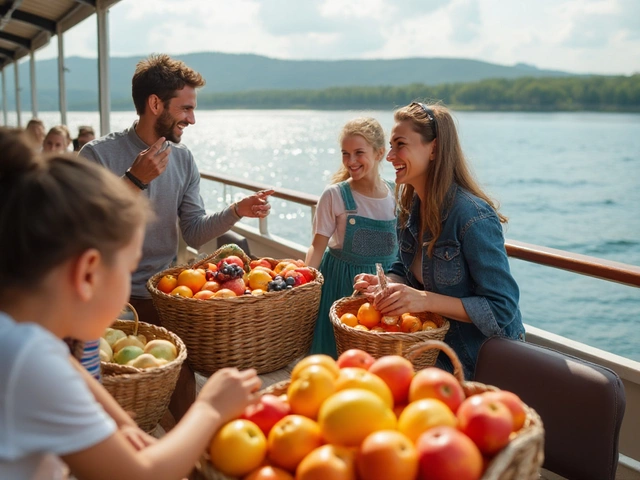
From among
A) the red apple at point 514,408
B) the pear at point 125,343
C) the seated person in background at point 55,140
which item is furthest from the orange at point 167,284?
the seated person in background at point 55,140

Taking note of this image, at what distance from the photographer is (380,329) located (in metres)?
1.79

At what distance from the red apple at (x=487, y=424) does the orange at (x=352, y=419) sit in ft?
0.41

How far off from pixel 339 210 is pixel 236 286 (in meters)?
0.87

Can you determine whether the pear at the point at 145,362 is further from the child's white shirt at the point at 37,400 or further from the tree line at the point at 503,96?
the tree line at the point at 503,96

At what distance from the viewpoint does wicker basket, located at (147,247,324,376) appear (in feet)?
5.67

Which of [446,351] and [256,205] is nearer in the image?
[446,351]

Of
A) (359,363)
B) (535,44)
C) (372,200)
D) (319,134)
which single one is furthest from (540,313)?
(535,44)

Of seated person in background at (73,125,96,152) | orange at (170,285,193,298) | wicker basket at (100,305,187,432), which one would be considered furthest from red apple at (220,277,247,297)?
seated person in background at (73,125,96,152)

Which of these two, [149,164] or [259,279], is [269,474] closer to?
[259,279]

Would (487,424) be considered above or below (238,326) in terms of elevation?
above

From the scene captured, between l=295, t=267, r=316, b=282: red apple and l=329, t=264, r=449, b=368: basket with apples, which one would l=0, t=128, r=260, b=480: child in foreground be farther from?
l=295, t=267, r=316, b=282: red apple

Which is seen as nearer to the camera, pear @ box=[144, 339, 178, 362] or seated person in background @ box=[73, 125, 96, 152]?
pear @ box=[144, 339, 178, 362]

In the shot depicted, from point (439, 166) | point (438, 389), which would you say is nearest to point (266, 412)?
point (438, 389)

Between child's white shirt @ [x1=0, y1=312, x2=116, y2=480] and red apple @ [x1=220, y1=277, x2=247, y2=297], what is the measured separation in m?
1.01
